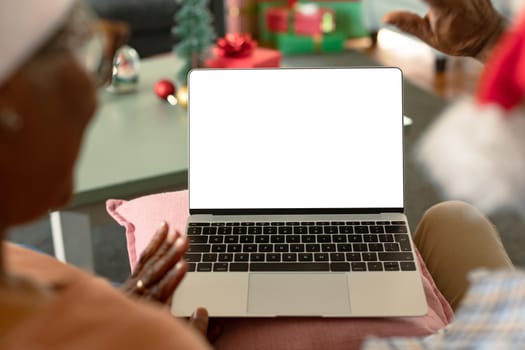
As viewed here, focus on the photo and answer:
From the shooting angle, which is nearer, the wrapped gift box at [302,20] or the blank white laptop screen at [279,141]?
the blank white laptop screen at [279,141]

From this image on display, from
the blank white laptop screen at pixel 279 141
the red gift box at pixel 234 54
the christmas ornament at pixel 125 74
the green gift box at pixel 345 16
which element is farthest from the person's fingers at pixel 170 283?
the green gift box at pixel 345 16

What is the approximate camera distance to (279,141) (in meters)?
1.16

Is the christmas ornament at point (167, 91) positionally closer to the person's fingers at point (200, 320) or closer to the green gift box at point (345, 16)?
the person's fingers at point (200, 320)

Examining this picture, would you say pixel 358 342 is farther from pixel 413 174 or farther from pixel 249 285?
pixel 413 174

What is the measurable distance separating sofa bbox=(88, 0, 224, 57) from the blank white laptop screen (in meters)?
2.21

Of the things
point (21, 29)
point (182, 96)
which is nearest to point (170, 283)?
point (21, 29)

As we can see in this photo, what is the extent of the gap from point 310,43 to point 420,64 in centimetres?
62

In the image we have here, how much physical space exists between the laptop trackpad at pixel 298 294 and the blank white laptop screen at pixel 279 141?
0.17 m

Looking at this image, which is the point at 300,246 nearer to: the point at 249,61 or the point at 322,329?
the point at 322,329

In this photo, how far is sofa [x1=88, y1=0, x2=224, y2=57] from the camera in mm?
3248

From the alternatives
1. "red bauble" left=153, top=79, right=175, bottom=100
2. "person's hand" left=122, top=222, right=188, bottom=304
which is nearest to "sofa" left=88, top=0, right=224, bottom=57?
"red bauble" left=153, top=79, right=175, bottom=100

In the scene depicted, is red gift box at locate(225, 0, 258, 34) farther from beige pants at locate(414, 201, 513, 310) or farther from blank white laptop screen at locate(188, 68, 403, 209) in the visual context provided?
beige pants at locate(414, 201, 513, 310)

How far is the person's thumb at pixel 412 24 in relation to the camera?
103cm

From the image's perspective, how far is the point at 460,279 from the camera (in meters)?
1.06
